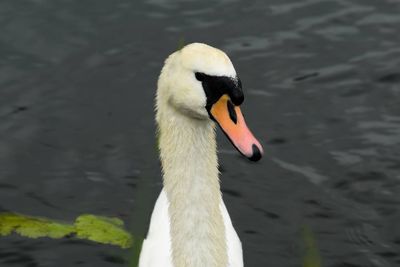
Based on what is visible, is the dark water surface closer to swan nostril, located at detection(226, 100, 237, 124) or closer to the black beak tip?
swan nostril, located at detection(226, 100, 237, 124)

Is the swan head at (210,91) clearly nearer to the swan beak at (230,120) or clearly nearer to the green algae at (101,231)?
the swan beak at (230,120)

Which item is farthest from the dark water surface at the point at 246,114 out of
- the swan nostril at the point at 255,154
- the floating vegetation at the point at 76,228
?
the swan nostril at the point at 255,154

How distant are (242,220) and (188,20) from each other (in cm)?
330

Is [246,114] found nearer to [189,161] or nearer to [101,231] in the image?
[101,231]

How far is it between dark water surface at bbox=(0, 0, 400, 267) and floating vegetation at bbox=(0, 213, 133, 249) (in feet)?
0.42

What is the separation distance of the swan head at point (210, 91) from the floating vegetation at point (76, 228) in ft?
7.95

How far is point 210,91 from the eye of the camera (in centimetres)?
591

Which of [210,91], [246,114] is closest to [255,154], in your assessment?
[210,91]

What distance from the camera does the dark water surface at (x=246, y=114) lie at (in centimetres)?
902

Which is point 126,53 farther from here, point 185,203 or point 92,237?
point 185,203

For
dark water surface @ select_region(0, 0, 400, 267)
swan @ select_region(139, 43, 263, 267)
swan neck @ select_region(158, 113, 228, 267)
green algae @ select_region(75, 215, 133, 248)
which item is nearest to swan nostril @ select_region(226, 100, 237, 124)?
swan @ select_region(139, 43, 263, 267)

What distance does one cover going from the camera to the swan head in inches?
228

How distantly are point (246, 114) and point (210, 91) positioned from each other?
4496 millimetres

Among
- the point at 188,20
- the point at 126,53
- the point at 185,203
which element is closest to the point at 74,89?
the point at 126,53
